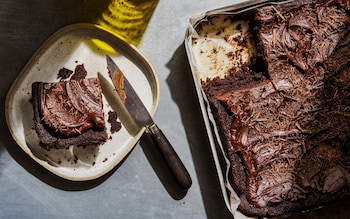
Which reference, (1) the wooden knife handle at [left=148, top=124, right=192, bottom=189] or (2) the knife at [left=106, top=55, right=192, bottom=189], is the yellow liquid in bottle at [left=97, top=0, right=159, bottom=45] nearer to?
(2) the knife at [left=106, top=55, right=192, bottom=189]

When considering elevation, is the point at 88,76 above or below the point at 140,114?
above

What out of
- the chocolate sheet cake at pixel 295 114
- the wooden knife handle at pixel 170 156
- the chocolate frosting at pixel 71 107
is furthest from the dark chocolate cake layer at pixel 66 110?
the chocolate sheet cake at pixel 295 114

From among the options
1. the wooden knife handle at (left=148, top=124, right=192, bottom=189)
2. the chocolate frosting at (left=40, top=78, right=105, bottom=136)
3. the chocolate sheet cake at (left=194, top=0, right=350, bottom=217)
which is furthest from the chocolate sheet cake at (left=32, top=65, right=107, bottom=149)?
the chocolate sheet cake at (left=194, top=0, right=350, bottom=217)

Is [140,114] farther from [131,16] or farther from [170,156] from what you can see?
[131,16]

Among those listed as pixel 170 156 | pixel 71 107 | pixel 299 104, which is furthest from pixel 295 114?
pixel 71 107

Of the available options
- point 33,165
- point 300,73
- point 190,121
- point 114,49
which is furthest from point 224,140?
point 33,165
